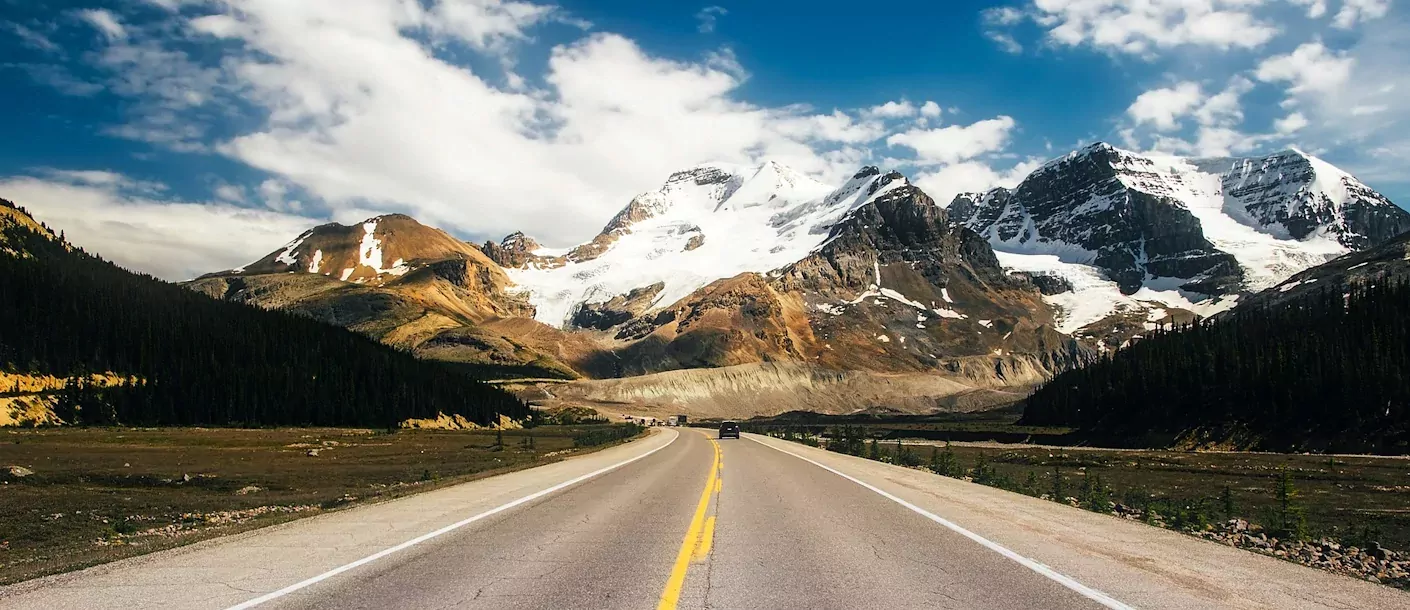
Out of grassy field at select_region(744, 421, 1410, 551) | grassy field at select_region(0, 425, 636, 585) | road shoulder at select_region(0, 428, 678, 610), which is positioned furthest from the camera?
grassy field at select_region(744, 421, 1410, 551)

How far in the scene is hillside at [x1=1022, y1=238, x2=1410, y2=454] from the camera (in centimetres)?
7038

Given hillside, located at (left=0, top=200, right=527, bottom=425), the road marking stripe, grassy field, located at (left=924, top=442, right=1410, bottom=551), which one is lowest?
grassy field, located at (left=924, top=442, right=1410, bottom=551)

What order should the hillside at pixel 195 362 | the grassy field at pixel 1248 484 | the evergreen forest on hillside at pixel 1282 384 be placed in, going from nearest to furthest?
1. the grassy field at pixel 1248 484
2. the evergreen forest on hillside at pixel 1282 384
3. the hillside at pixel 195 362

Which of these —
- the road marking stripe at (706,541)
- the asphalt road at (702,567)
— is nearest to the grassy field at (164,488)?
the asphalt road at (702,567)

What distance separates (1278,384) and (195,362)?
436 feet

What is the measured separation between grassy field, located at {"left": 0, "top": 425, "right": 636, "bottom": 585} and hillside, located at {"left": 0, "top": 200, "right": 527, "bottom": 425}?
44093 mm

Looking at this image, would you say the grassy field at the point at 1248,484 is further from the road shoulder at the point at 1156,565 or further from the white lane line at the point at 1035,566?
the white lane line at the point at 1035,566

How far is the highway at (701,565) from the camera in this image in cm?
872

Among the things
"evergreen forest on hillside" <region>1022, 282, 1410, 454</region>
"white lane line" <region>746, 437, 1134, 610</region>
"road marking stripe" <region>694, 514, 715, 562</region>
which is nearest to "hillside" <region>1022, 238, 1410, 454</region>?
"evergreen forest on hillside" <region>1022, 282, 1410, 454</region>

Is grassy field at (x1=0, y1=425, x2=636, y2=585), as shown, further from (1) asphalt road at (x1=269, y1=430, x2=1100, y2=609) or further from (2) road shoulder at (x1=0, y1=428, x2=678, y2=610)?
(1) asphalt road at (x1=269, y1=430, x2=1100, y2=609)

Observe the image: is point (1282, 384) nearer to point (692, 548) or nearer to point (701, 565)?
point (692, 548)

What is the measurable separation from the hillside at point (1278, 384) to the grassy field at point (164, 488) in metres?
63.2

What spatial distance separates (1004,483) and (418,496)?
19.9 metres

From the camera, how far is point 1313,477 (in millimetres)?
45531
